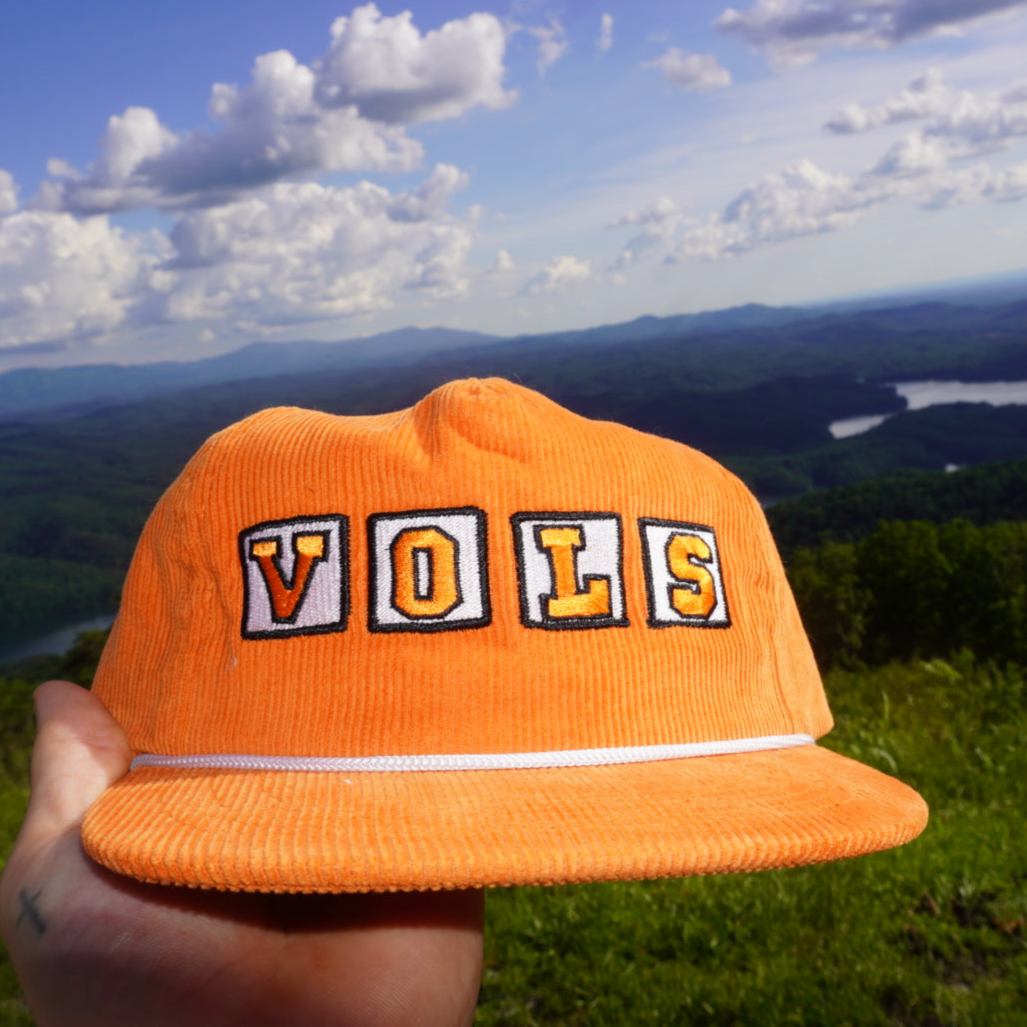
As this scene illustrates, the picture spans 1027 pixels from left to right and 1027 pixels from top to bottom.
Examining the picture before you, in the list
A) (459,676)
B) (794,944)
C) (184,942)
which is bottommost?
(794,944)

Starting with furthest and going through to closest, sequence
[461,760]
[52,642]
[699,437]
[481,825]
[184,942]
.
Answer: [699,437], [52,642], [184,942], [461,760], [481,825]

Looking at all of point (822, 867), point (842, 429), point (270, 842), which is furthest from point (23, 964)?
point (842, 429)

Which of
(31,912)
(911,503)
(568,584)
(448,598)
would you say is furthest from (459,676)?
(911,503)

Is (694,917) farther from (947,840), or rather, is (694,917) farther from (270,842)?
(270,842)

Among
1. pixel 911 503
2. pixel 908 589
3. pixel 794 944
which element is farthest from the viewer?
pixel 911 503

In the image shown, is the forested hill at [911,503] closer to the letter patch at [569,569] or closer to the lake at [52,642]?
the lake at [52,642]

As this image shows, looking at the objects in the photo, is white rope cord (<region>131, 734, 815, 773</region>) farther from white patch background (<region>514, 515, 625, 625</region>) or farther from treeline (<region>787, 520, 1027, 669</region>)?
treeline (<region>787, 520, 1027, 669</region>)

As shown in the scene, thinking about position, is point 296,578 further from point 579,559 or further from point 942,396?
point 942,396

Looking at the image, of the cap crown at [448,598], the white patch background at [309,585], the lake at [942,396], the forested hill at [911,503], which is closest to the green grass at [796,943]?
the cap crown at [448,598]

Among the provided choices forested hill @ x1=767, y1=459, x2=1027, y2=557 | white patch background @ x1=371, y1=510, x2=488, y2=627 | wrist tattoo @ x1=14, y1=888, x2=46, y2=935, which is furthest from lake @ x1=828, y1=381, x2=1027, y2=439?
wrist tattoo @ x1=14, y1=888, x2=46, y2=935
